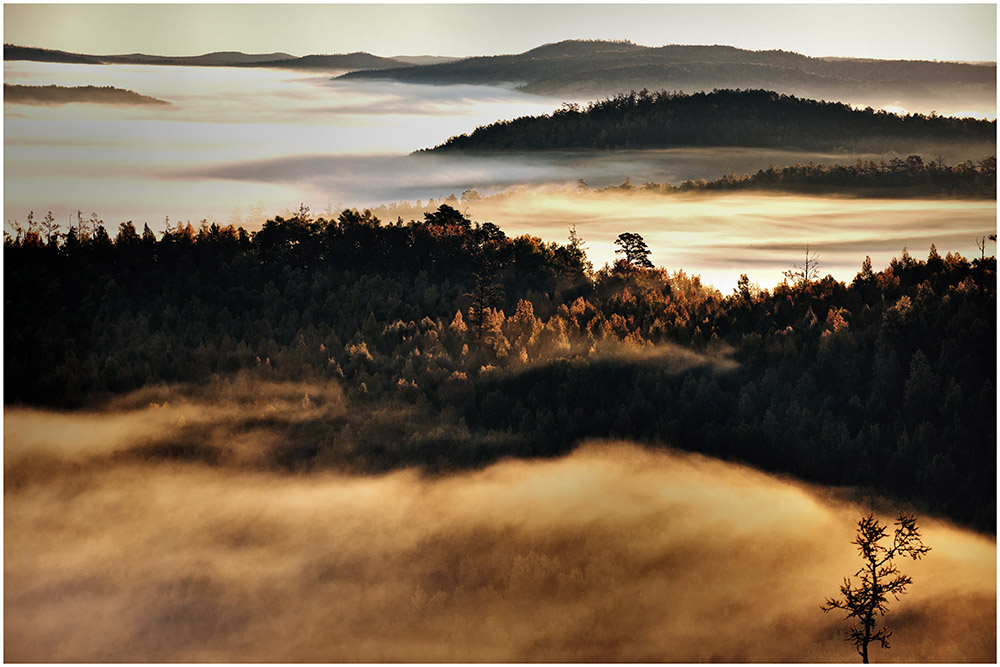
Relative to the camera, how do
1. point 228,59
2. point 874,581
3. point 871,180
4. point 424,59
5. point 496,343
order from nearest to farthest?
point 874,581 → point 228,59 → point 871,180 → point 424,59 → point 496,343

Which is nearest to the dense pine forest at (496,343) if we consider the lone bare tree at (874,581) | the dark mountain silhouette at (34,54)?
the lone bare tree at (874,581)

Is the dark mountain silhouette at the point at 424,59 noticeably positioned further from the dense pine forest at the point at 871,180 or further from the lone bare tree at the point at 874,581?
the lone bare tree at the point at 874,581

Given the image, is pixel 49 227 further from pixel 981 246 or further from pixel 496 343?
pixel 981 246

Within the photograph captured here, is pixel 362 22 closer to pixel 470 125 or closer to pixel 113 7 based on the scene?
pixel 470 125

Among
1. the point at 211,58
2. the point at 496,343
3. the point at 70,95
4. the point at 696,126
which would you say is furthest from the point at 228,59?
the point at 696,126

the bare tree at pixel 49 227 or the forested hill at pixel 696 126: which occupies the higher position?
the forested hill at pixel 696 126

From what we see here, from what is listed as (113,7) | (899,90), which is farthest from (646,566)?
(113,7)

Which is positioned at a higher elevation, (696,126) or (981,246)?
(696,126)
